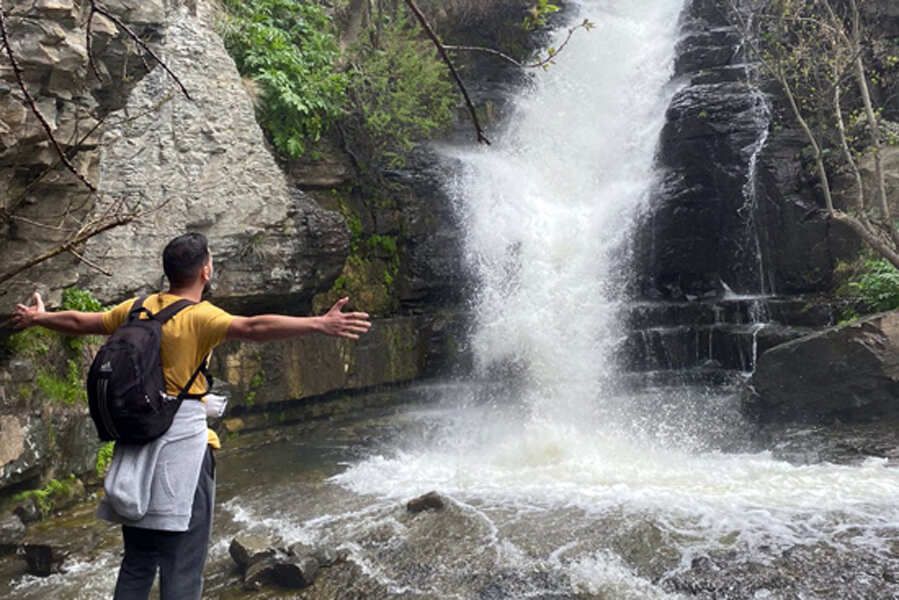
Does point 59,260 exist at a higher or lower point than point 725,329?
higher

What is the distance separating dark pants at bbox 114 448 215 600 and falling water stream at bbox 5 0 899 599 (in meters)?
2.27

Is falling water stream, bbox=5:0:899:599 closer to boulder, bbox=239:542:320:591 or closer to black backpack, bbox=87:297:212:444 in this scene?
boulder, bbox=239:542:320:591

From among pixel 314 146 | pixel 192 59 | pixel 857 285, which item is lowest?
pixel 857 285

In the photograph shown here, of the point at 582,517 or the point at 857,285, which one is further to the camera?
the point at 857,285

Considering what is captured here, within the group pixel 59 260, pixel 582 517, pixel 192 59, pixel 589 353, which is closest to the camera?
pixel 582 517

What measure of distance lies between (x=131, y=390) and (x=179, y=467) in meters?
0.36


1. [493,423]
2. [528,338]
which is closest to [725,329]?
[528,338]

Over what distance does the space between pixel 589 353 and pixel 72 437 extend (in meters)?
7.58

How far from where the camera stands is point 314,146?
1145 centimetres

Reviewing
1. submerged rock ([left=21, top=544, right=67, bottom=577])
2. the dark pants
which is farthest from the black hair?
submerged rock ([left=21, top=544, right=67, bottom=577])

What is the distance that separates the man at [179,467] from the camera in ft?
8.43

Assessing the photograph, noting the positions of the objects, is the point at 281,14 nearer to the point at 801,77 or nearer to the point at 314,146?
the point at 314,146

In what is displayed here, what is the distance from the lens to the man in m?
2.57

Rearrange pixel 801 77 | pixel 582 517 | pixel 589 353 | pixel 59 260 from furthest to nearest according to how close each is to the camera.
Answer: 1. pixel 801 77
2. pixel 589 353
3. pixel 59 260
4. pixel 582 517
